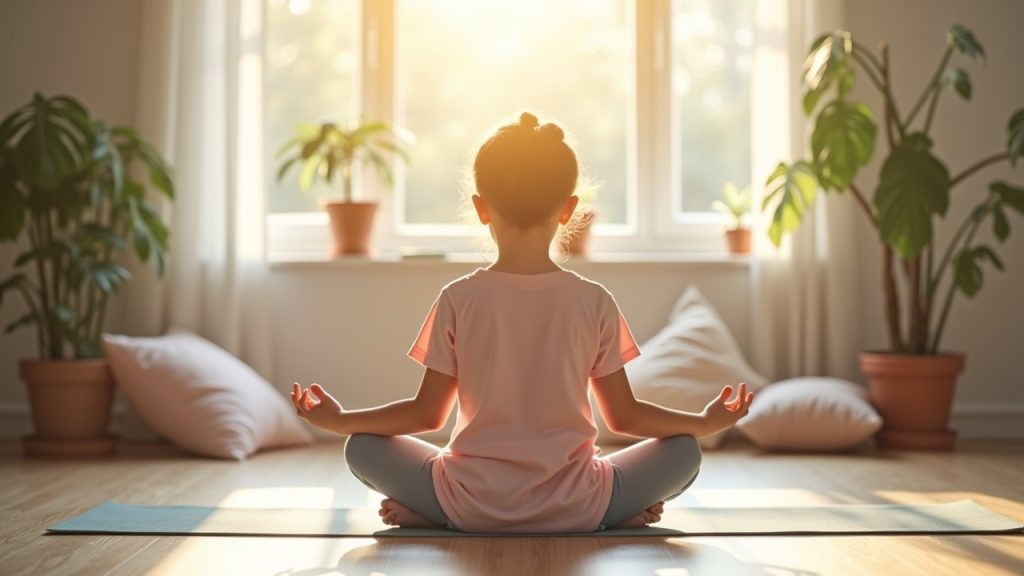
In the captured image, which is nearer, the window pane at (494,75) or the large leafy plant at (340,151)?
the large leafy plant at (340,151)

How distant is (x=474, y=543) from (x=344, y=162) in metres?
2.39

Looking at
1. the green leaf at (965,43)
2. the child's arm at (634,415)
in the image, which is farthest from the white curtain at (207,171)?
the green leaf at (965,43)

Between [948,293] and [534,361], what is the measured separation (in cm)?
250

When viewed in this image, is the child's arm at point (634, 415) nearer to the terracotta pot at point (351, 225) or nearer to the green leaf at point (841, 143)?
the green leaf at point (841, 143)

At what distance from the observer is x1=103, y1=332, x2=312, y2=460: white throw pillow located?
12.3 ft

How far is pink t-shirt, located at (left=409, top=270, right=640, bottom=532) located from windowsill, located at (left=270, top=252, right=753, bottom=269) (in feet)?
6.51

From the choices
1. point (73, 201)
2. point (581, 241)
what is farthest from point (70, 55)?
point (581, 241)

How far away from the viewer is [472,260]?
173 inches

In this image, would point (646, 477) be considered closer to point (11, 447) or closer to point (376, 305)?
point (376, 305)

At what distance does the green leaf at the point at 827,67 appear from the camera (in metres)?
3.87

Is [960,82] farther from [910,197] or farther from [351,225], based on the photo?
[351,225]

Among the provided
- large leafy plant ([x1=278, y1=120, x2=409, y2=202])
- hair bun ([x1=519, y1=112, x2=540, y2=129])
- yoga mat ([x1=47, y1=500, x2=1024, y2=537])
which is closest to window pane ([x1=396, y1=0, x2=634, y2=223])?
large leafy plant ([x1=278, y1=120, x2=409, y2=202])

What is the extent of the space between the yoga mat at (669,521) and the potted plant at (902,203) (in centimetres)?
129

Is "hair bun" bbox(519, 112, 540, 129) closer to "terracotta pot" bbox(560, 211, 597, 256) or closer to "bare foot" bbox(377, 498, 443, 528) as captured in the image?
"bare foot" bbox(377, 498, 443, 528)
